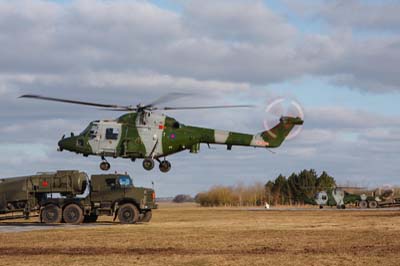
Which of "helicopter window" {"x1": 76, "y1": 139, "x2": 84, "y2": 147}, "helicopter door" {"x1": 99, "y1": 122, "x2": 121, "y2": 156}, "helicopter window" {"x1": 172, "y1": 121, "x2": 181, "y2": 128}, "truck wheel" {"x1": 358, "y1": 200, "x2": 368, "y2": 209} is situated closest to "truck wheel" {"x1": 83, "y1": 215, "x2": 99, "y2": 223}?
"helicopter window" {"x1": 76, "y1": 139, "x2": 84, "y2": 147}

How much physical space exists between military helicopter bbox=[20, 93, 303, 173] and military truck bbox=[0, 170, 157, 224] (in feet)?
6.59

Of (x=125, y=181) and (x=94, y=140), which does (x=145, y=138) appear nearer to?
(x=94, y=140)

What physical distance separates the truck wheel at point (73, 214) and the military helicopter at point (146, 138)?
292 cm

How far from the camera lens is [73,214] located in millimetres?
40906

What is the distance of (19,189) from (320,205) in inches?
1879

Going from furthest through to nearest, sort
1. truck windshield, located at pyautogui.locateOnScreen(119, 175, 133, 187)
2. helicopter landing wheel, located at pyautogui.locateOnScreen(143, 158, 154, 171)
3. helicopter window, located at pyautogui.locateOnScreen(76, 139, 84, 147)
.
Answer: truck windshield, located at pyautogui.locateOnScreen(119, 175, 133, 187), helicopter window, located at pyautogui.locateOnScreen(76, 139, 84, 147), helicopter landing wheel, located at pyautogui.locateOnScreen(143, 158, 154, 171)

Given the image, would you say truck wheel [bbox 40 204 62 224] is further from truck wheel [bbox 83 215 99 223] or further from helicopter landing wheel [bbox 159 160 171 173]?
helicopter landing wheel [bbox 159 160 171 173]

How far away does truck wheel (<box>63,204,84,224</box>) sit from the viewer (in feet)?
134

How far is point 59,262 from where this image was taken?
65.3 ft

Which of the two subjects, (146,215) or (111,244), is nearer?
(111,244)

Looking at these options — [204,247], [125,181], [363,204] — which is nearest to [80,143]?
[125,181]

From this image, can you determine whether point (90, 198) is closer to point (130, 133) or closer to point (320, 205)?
point (130, 133)

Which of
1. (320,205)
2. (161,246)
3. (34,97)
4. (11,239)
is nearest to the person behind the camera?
(161,246)

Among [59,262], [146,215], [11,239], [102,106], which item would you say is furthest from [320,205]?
[59,262]
